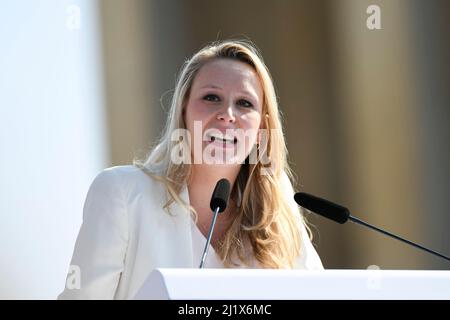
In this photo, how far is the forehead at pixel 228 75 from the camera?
7.27ft

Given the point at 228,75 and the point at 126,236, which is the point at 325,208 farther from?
the point at 228,75

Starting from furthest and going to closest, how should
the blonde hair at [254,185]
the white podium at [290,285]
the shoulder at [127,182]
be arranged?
the blonde hair at [254,185], the shoulder at [127,182], the white podium at [290,285]

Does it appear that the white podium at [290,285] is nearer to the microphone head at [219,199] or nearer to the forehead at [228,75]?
the microphone head at [219,199]

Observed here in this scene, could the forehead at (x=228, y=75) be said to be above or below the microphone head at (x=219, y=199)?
above

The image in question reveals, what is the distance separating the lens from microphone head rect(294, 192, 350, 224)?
1678mm

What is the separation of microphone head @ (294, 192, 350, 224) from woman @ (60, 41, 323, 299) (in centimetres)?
39

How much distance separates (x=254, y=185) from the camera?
2.32 metres

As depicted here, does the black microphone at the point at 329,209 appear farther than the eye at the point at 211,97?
No

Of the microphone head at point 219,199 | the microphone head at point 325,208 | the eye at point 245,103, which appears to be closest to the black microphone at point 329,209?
the microphone head at point 325,208

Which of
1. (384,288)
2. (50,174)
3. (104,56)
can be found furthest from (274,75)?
(384,288)

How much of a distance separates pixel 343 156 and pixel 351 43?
67 centimetres

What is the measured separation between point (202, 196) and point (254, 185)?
0.71 ft

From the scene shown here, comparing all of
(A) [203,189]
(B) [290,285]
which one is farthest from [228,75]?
(B) [290,285]

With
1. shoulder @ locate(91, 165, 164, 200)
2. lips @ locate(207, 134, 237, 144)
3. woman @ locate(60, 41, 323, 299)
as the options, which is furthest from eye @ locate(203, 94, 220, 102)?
shoulder @ locate(91, 165, 164, 200)
